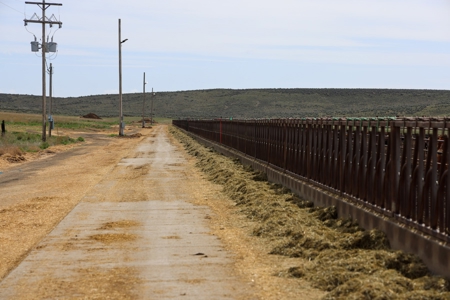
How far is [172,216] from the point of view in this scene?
1416cm

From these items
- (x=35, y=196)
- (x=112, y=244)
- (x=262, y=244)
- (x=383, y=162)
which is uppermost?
(x=383, y=162)

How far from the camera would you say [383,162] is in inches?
401

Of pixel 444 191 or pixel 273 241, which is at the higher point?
pixel 444 191

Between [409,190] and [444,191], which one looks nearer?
[444,191]

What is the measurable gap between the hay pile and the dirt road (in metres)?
0.86

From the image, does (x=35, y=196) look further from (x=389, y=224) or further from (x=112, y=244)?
(x=389, y=224)

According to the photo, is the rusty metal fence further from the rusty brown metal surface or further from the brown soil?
the brown soil

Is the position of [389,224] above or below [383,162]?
below

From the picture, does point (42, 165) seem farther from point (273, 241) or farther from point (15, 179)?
point (273, 241)

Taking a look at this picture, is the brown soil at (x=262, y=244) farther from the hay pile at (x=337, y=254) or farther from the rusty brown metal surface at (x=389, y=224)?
the rusty brown metal surface at (x=389, y=224)

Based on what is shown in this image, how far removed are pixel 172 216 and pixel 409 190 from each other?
6.06 m

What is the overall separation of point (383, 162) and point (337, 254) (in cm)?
169

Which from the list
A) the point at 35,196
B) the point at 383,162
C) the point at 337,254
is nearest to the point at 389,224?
the point at 337,254

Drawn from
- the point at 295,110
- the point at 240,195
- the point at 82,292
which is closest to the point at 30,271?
the point at 82,292
